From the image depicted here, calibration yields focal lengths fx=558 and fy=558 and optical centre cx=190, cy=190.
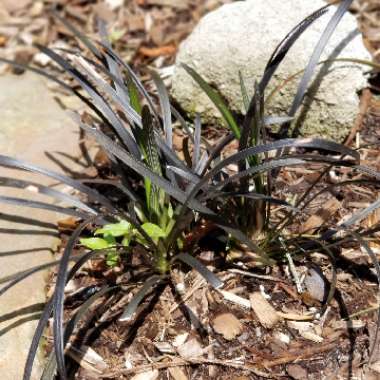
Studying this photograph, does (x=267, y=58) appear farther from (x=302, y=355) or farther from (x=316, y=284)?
(x=302, y=355)

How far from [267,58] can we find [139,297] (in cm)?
124

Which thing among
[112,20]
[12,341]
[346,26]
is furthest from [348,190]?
[112,20]

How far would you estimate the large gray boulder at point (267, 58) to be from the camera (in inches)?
94.7

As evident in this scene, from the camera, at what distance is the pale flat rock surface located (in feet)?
6.53

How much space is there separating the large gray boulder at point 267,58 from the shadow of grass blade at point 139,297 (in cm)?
99

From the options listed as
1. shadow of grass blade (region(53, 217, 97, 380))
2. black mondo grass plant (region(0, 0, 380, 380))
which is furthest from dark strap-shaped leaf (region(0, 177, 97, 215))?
shadow of grass blade (region(53, 217, 97, 380))

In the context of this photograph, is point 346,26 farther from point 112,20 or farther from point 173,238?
point 112,20

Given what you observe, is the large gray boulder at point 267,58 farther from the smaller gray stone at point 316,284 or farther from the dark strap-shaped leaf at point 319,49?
the smaller gray stone at point 316,284

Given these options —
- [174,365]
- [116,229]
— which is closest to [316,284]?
[174,365]

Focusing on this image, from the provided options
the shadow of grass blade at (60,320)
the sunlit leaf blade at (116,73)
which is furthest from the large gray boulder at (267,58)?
the shadow of grass blade at (60,320)

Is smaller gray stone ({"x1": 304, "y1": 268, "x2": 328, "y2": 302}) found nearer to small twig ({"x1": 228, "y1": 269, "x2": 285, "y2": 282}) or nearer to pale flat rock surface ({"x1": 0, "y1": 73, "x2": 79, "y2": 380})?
small twig ({"x1": 228, "y1": 269, "x2": 285, "y2": 282})

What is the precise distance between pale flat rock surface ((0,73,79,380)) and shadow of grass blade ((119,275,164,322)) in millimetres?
401

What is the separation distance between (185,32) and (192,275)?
1.86 meters

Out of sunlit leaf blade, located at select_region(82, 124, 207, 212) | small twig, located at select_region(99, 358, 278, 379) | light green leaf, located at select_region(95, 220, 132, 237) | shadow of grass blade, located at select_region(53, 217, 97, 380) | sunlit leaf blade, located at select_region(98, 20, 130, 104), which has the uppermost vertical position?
sunlit leaf blade, located at select_region(98, 20, 130, 104)
